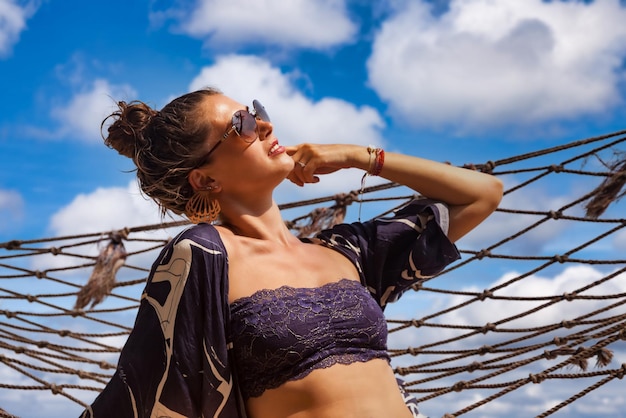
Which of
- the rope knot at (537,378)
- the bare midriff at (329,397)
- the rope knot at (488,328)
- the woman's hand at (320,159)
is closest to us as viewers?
the bare midriff at (329,397)

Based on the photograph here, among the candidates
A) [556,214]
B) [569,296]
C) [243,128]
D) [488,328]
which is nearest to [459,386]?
[488,328]

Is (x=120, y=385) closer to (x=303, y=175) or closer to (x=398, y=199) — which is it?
(x=303, y=175)

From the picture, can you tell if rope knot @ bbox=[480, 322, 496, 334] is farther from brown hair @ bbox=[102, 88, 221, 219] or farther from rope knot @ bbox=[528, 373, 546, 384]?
brown hair @ bbox=[102, 88, 221, 219]

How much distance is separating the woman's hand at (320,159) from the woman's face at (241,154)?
9 cm

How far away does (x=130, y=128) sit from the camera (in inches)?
68.4

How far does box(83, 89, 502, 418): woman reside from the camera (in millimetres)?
1511

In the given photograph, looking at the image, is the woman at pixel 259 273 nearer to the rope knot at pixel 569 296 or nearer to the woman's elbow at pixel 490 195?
the woman's elbow at pixel 490 195

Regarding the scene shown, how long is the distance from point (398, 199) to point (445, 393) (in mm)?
750

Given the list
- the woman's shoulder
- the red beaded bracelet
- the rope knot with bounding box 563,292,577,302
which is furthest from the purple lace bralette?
the rope knot with bounding box 563,292,577,302

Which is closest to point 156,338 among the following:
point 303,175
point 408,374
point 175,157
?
point 175,157

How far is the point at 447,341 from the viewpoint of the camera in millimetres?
3070

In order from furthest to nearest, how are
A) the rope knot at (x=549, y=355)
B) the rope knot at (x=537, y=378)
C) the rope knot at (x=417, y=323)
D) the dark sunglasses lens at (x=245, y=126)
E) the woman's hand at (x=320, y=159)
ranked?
the rope knot at (x=417, y=323) → the rope knot at (x=549, y=355) → the rope knot at (x=537, y=378) → the woman's hand at (x=320, y=159) → the dark sunglasses lens at (x=245, y=126)

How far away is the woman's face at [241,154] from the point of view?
5.50ft

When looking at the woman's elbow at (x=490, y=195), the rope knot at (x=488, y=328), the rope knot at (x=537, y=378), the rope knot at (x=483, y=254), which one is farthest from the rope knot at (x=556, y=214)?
the woman's elbow at (x=490, y=195)
